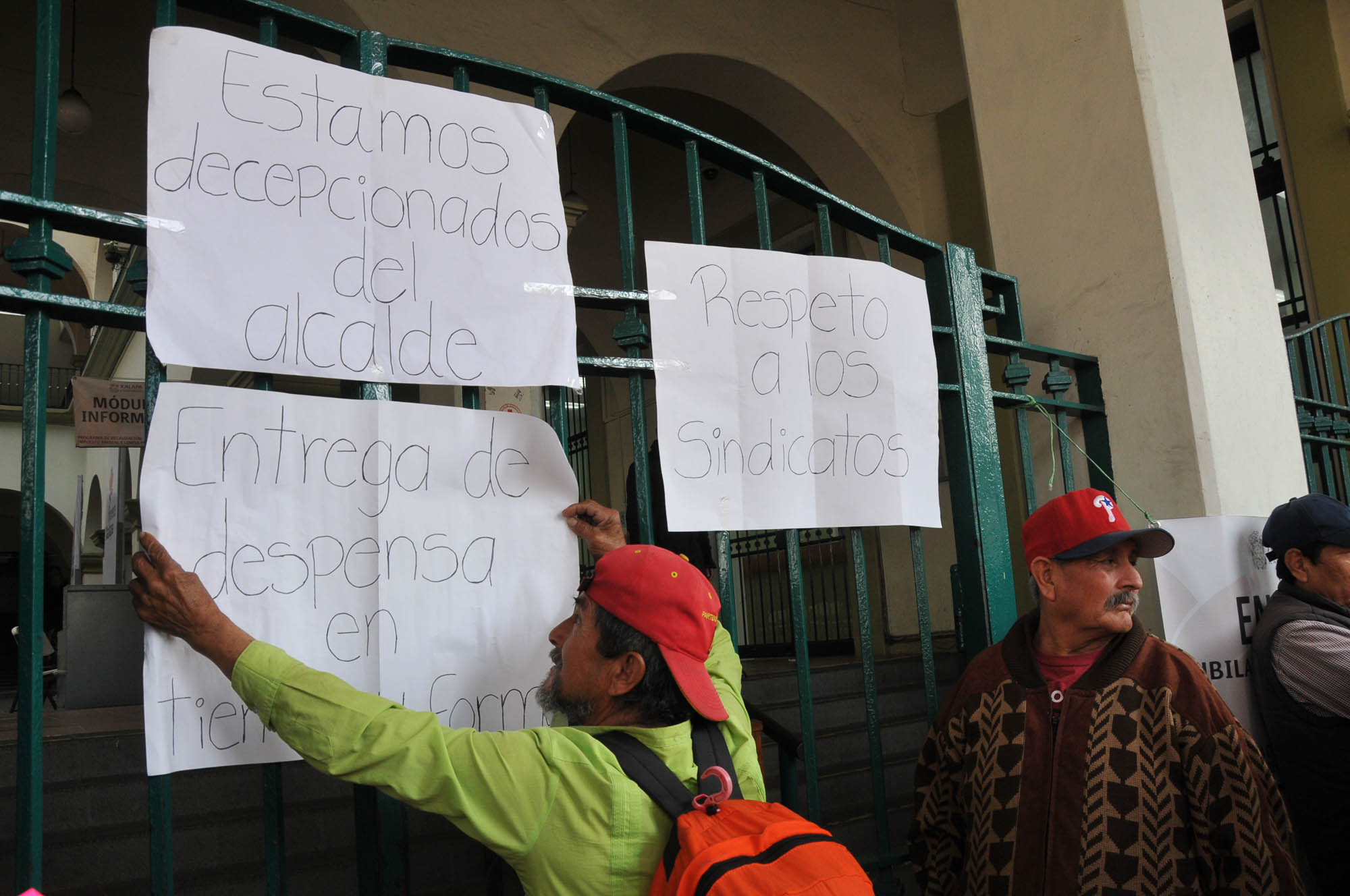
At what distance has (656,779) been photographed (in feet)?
5.05

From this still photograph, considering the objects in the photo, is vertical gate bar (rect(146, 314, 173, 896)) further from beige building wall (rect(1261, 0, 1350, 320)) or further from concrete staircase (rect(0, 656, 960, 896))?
beige building wall (rect(1261, 0, 1350, 320))

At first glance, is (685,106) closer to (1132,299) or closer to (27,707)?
(1132,299)

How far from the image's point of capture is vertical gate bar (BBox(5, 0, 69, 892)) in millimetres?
1326

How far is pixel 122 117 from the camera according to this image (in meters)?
7.72

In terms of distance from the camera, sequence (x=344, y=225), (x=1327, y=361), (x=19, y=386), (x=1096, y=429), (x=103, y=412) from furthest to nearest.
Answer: (x=19, y=386) → (x=103, y=412) → (x=1327, y=361) → (x=1096, y=429) → (x=344, y=225)

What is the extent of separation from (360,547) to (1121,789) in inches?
62.4

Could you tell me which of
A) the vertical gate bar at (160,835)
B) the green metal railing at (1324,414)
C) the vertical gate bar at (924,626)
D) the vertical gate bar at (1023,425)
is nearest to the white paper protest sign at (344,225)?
the vertical gate bar at (160,835)

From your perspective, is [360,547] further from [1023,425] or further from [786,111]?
[786,111]

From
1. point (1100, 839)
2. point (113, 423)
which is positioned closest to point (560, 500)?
point (1100, 839)

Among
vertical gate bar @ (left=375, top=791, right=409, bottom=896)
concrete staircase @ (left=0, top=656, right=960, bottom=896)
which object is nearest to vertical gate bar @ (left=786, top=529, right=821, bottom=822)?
vertical gate bar @ (left=375, top=791, right=409, bottom=896)

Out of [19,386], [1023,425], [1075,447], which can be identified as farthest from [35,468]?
[19,386]

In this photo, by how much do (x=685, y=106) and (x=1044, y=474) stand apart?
271 inches

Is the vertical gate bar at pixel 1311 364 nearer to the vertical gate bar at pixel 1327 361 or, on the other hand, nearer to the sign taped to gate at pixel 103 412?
the vertical gate bar at pixel 1327 361

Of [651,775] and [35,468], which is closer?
[35,468]
